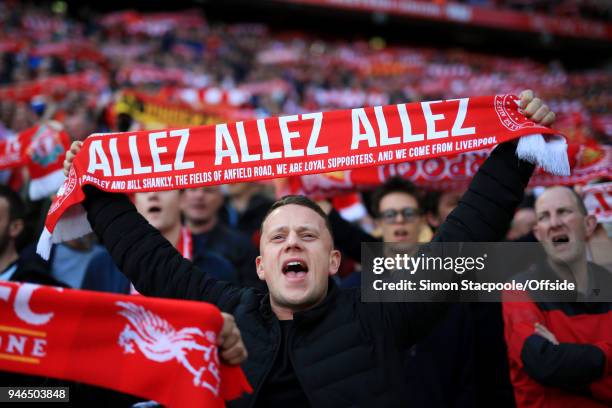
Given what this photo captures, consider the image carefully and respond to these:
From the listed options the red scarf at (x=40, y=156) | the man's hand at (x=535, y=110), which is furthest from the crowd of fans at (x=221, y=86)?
the man's hand at (x=535, y=110)

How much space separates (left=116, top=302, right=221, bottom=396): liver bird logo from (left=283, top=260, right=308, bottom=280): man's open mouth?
551mm

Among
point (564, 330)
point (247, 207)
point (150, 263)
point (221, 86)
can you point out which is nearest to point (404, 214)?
point (564, 330)

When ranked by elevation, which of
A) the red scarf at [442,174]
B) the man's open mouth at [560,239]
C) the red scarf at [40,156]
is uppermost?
the red scarf at [40,156]

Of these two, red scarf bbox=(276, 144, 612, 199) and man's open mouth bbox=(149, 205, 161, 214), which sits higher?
red scarf bbox=(276, 144, 612, 199)

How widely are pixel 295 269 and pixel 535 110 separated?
1.14 meters

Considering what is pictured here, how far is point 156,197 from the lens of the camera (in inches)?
158

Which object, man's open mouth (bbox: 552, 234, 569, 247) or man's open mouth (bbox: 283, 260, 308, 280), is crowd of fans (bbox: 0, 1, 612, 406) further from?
man's open mouth (bbox: 283, 260, 308, 280)

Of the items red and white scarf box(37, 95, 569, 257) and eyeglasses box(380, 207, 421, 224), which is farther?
eyeglasses box(380, 207, 421, 224)

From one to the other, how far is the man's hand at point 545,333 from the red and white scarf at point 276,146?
31.4 inches

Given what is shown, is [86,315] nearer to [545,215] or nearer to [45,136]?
[545,215]

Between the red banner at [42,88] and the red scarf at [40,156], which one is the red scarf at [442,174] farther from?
the red banner at [42,88]

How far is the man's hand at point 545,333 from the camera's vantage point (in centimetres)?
293

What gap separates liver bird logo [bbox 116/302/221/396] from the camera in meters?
2.11

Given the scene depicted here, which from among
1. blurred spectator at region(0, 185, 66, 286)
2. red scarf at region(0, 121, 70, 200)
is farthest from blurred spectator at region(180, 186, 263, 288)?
blurred spectator at region(0, 185, 66, 286)
